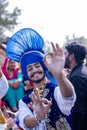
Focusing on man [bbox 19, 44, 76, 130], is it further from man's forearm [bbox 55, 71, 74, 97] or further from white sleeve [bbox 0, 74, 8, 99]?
white sleeve [bbox 0, 74, 8, 99]

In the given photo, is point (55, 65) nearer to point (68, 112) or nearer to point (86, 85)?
point (68, 112)

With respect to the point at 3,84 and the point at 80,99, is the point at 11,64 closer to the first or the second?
the point at 80,99

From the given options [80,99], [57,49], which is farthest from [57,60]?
[80,99]

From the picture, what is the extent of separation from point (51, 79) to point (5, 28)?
31701 mm

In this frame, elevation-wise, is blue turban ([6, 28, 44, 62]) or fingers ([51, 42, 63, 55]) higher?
blue turban ([6, 28, 44, 62])

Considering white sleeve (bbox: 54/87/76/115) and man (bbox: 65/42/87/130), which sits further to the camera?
man (bbox: 65/42/87/130)

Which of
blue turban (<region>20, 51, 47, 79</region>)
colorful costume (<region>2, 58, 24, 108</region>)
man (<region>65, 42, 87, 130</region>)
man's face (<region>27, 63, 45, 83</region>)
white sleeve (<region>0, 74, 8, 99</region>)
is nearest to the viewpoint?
white sleeve (<region>0, 74, 8, 99</region>)

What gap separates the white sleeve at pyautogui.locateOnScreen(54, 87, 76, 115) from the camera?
311cm

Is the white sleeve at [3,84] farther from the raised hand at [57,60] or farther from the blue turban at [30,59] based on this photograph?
the raised hand at [57,60]

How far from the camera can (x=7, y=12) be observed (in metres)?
35.8

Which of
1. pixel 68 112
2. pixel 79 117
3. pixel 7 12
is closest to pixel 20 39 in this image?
pixel 68 112

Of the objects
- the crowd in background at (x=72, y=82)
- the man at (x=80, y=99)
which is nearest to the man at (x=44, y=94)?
the crowd in background at (x=72, y=82)

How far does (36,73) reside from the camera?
11.7ft

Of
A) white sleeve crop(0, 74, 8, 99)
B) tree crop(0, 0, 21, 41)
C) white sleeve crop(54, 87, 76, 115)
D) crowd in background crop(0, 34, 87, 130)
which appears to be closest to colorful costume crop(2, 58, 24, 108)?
crowd in background crop(0, 34, 87, 130)
